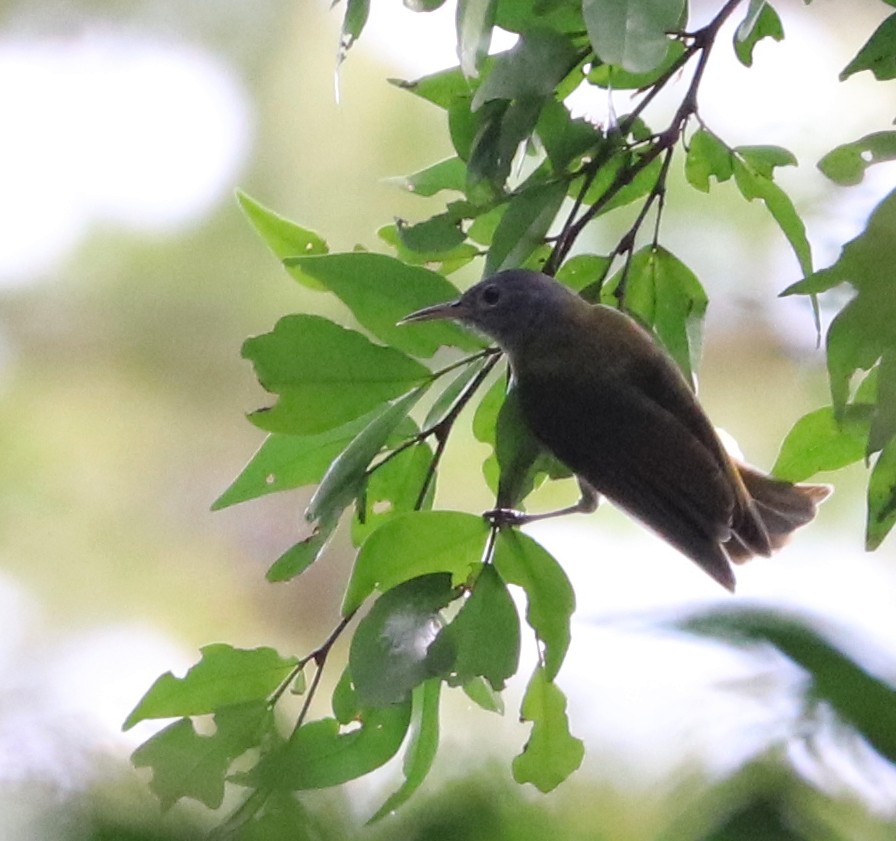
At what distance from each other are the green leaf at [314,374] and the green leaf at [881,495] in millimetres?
324

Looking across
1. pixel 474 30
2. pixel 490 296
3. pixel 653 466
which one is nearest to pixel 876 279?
pixel 474 30

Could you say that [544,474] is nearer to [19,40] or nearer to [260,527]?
[260,527]

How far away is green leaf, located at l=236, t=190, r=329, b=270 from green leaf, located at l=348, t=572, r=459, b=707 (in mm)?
319

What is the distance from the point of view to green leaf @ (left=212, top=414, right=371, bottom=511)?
3.11ft

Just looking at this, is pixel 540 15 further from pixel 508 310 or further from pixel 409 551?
pixel 508 310

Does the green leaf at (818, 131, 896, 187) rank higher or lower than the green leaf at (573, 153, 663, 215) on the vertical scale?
lower

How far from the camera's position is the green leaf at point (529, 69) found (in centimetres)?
79

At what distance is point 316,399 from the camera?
35.1 inches

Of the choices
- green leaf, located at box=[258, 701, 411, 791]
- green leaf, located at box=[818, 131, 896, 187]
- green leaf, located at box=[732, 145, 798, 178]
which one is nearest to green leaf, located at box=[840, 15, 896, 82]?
green leaf, located at box=[818, 131, 896, 187]

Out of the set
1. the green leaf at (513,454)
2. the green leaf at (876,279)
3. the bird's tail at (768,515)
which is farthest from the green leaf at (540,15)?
the bird's tail at (768,515)

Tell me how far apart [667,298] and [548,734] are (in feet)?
1.14

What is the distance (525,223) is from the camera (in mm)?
855

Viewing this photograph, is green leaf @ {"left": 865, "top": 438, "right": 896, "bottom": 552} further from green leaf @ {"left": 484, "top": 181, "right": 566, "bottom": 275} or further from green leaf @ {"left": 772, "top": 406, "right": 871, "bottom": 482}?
green leaf @ {"left": 484, "top": 181, "right": 566, "bottom": 275}

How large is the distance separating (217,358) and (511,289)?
9.43 ft
